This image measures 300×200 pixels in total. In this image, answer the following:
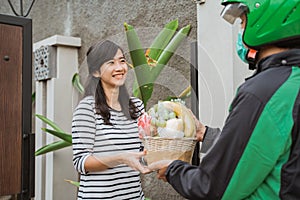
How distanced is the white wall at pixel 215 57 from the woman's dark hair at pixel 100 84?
9.7 inches

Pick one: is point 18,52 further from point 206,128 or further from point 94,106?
point 206,128

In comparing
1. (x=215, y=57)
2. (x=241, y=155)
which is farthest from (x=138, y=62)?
(x=215, y=57)

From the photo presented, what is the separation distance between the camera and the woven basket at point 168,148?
1.17 meters

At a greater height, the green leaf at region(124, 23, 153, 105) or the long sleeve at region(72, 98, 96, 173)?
the green leaf at region(124, 23, 153, 105)

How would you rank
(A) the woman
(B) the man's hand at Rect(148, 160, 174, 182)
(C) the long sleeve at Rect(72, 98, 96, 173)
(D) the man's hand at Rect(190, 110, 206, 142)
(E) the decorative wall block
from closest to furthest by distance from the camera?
(B) the man's hand at Rect(148, 160, 174, 182), (D) the man's hand at Rect(190, 110, 206, 142), (A) the woman, (C) the long sleeve at Rect(72, 98, 96, 173), (E) the decorative wall block

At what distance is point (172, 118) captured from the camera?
1.18m

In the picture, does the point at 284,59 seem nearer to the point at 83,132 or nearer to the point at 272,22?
the point at 272,22

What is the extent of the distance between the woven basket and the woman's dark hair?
0.24 metres

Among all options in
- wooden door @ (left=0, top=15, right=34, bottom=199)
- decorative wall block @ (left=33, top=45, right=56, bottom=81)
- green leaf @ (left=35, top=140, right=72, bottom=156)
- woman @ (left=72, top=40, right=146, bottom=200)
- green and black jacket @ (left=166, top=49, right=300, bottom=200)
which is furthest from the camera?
decorative wall block @ (left=33, top=45, right=56, bottom=81)

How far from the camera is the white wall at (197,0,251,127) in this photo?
4.53ft

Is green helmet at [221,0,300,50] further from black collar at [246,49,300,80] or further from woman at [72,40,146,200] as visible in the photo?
woman at [72,40,146,200]

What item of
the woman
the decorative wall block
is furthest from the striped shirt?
the decorative wall block

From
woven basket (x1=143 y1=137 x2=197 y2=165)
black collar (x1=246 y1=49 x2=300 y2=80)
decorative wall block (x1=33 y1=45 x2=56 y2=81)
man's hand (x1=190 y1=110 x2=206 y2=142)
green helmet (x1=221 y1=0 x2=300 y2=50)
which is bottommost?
woven basket (x1=143 y1=137 x2=197 y2=165)

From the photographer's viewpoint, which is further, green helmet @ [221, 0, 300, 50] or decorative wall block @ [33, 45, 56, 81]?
decorative wall block @ [33, 45, 56, 81]
